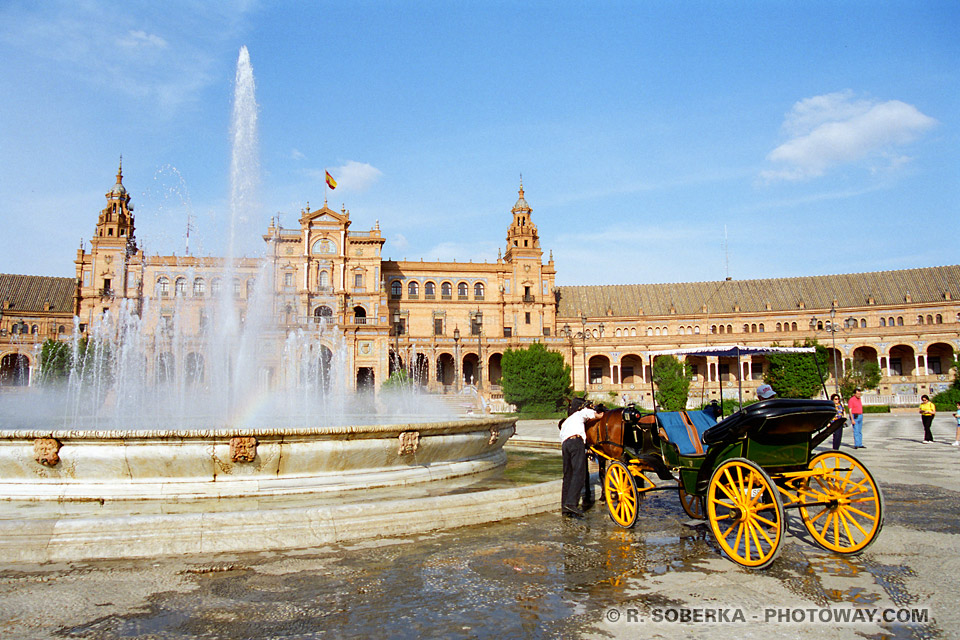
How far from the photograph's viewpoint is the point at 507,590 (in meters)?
4.93

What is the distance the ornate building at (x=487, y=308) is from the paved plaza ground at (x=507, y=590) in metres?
47.1

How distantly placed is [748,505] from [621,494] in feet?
6.05

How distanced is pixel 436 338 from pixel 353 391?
11367 millimetres

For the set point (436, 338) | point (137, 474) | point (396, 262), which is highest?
point (396, 262)

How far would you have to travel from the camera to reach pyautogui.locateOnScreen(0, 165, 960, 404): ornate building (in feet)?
194

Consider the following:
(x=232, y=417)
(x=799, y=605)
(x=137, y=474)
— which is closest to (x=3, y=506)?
(x=137, y=474)

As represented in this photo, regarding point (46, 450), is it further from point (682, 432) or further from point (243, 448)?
point (682, 432)

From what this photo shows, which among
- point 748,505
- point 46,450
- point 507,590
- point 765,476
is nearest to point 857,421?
point 748,505

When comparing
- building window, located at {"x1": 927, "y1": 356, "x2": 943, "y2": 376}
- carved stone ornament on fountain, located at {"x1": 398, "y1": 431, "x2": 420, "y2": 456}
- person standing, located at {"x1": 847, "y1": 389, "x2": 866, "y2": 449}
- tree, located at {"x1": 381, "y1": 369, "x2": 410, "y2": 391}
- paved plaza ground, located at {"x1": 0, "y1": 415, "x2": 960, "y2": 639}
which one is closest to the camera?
paved plaza ground, located at {"x1": 0, "y1": 415, "x2": 960, "y2": 639}

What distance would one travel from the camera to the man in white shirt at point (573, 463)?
752 cm

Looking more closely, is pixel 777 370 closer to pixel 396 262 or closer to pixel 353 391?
pixel 353 391

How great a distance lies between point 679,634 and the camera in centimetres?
403

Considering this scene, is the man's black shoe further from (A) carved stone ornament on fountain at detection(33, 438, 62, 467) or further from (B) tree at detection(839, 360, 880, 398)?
(B) tree at detection(839, 360, 880, 398)

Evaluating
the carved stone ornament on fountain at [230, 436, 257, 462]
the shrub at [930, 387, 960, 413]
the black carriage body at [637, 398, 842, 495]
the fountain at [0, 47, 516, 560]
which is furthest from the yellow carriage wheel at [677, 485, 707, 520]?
the shrub at [930, 387, 960, 413]
